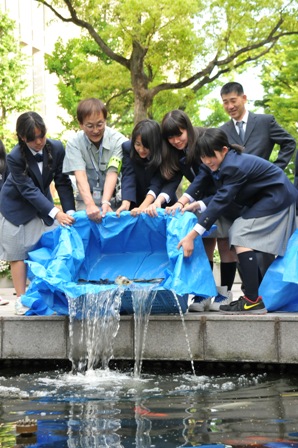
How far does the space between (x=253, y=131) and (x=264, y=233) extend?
1.01m

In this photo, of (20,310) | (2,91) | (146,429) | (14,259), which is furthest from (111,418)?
(2,91)

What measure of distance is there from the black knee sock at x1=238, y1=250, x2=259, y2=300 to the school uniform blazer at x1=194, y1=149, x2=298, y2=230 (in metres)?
0.30

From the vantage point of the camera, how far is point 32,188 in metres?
6.92

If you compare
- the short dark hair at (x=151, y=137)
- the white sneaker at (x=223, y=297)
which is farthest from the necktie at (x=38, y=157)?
the white sneaker at (x=223, y=297)

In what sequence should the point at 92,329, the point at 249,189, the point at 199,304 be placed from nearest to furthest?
the point at 92,329 < the point at 249,189 < the point at 199,304

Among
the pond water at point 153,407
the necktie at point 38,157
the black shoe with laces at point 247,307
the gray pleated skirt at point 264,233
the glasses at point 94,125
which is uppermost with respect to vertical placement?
the glasses at point 94,125

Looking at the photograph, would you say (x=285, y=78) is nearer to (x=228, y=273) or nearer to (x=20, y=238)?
(x=228, y=273)

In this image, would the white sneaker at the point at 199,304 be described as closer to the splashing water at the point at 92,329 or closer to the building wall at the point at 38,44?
the splashing water at the point at 92,329

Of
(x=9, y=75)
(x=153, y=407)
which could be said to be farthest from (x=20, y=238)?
(x=9, y=75)

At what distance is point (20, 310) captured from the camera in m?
6.67

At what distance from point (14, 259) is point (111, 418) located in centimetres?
272

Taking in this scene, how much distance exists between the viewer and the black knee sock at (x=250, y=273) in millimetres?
6363

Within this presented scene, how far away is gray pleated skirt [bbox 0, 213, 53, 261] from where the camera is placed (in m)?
7.04

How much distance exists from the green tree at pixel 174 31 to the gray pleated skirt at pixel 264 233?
10.4 metres
